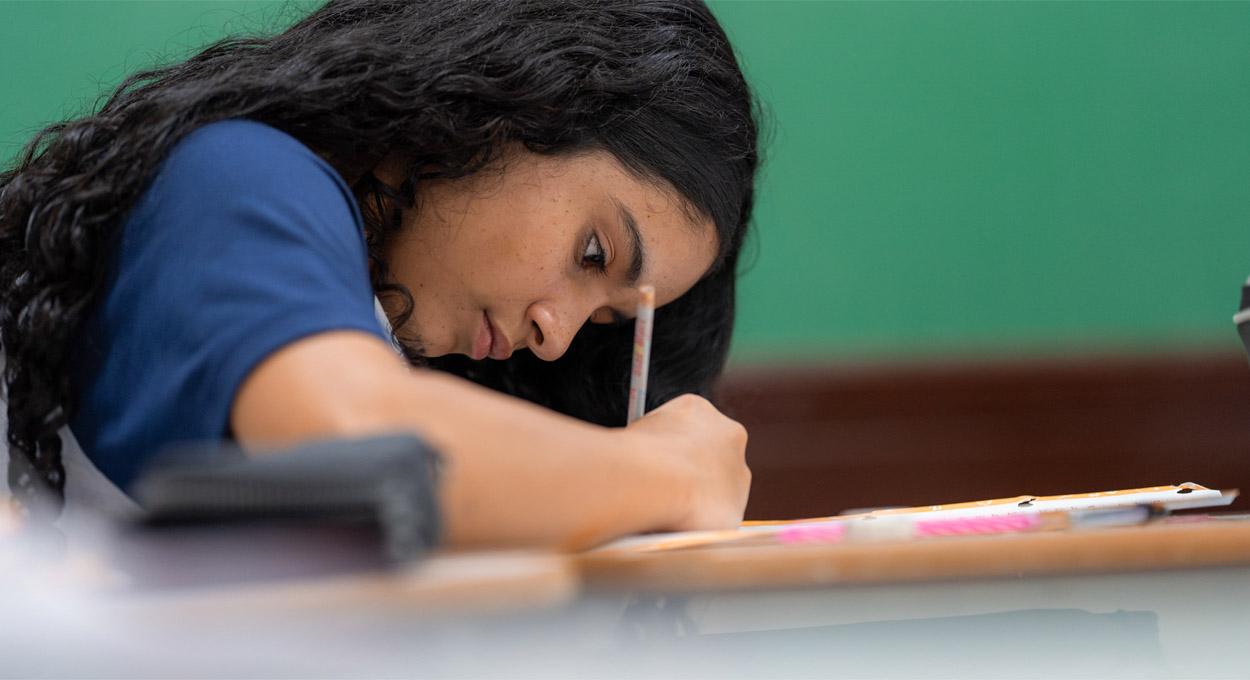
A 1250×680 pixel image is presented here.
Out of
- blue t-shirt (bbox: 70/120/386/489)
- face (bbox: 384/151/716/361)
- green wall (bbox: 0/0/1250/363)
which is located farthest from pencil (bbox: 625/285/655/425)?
green wall (bbox: 0/0/1250/363)

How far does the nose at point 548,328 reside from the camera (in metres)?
0.84

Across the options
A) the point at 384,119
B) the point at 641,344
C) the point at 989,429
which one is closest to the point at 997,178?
the point at 989,429

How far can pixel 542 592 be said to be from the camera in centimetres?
31

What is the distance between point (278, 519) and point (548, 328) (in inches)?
22.0

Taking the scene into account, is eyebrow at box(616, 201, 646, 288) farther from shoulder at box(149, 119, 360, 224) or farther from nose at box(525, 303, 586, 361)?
shoulder at box(149, 119, 360, 224)

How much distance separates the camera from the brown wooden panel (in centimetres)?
176

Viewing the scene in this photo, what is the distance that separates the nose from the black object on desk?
52 cm

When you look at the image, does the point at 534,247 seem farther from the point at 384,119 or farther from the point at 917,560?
the point at 917,560

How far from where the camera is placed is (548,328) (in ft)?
2.81

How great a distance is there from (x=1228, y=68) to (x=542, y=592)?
1.87 metres

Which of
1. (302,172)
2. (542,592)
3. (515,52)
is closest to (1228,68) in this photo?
(515,52)

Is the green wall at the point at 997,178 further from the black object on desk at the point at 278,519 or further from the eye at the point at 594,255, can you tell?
the black object on desk at the point at 278,519

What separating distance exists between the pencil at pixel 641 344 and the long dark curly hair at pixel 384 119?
0.10 metres

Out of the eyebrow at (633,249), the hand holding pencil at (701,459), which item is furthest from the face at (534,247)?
the hand holding pencil at (701,459)
